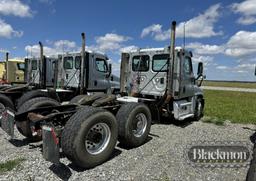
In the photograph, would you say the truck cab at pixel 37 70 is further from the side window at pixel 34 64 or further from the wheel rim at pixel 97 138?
the wheel rim at pixel 97 138

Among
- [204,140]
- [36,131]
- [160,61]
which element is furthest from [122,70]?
[36,131]

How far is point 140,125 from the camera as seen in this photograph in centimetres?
565

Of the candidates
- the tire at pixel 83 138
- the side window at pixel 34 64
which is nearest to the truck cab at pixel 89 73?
the side window at pixel 34 64

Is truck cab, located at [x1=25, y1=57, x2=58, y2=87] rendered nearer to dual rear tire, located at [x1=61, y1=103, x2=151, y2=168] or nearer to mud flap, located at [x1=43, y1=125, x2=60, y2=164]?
dual rear tire, located at [x1=61, y1=103, x2=151, y2=168]

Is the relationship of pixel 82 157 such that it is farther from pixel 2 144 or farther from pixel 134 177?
pixel 2 144

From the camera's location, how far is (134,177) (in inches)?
154

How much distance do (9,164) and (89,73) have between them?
6.48 metres

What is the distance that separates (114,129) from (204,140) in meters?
2.74

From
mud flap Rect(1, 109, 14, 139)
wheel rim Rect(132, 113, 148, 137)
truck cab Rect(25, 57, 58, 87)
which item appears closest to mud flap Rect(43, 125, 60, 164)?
mud flap Rect(1, 109, 14, 139)

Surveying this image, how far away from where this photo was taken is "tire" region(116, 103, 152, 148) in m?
5.03

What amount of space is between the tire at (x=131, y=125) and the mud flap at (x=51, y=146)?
1.64 metres

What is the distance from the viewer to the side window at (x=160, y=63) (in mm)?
7582

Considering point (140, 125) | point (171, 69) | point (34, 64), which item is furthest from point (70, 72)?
point (140, 125)

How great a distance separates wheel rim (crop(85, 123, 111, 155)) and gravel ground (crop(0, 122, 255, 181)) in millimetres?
Result: 328
